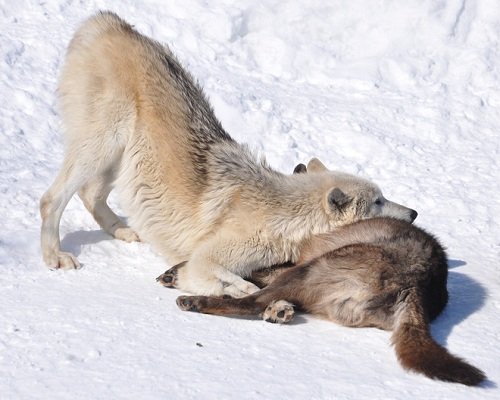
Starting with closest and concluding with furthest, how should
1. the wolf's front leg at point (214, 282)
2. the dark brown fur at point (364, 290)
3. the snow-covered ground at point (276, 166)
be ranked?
the snow-covered ground at point (276, 166) < the dark brown fur at point (364, 290) < the wolf's front leg at point (214, 282)

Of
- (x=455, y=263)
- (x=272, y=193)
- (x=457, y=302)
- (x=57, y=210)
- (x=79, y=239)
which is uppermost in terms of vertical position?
(x=455, y=263)

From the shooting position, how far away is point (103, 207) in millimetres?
6637

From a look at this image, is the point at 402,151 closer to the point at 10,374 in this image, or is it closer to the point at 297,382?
the point at 297,382

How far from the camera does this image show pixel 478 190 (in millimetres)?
8039

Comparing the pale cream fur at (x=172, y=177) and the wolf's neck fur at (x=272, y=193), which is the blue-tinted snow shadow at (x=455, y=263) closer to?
the pale cream fur at (x=172, y=177)

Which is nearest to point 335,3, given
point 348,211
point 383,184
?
point 383,184

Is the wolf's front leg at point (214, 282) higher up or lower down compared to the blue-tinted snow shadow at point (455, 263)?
lower down

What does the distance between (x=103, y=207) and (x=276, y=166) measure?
7.10 ft

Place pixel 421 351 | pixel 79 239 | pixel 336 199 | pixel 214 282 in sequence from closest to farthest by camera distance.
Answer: pixel 421 351 < pixel 214 282 < pixel 336 199 < pixel 79 239

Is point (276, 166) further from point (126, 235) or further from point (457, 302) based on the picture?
point (457, 302)

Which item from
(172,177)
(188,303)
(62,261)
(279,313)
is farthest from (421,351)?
(62,261)

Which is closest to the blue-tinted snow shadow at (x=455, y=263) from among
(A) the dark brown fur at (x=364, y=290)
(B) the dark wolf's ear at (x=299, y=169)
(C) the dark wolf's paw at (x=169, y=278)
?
(A) the dark brown fur at (x=364, y=290)

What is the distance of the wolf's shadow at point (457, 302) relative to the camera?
518cm

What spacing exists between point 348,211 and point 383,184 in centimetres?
197
